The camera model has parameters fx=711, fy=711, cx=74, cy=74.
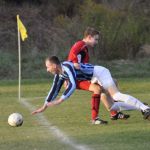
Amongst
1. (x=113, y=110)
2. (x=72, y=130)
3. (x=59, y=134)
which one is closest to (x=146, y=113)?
(x=113, y=110)

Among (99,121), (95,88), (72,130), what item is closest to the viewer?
(72,130)

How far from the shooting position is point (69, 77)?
12656 mm

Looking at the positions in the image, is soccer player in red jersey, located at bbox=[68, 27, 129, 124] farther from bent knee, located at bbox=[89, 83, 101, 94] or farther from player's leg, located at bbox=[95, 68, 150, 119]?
player's leg, located at bbox=[95, 68, 150, 119]

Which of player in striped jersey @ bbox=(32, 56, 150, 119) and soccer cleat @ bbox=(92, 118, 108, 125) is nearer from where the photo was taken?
player in striped jersey @ bbox=(32, 56, 150, 119)

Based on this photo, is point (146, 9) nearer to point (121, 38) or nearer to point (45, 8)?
point (121, 38)

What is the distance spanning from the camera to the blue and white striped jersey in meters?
12.6

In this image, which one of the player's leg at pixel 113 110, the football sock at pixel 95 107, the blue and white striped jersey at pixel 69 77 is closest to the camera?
the blue and white striped jersey at pixel 69 77

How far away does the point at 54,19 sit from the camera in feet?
147

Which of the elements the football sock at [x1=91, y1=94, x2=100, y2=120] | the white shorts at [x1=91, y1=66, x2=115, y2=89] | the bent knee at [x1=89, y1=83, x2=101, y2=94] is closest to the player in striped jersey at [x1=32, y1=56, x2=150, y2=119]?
the white shorts at [x1=91, y1=66, x2=115, y2=89]

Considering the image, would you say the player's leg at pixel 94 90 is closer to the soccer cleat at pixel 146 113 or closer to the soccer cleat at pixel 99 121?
the soccer cleat at pixel 99 121

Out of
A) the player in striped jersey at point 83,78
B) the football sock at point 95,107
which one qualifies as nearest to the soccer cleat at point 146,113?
the player in striped jersey at point 83,78

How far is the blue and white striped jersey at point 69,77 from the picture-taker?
1255 centimetres

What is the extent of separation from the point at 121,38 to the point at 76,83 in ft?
76.6

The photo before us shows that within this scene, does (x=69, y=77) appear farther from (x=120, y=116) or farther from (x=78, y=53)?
(x=120, y=116)
